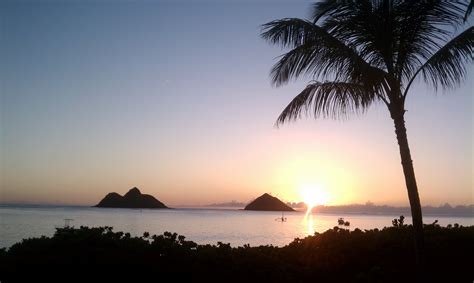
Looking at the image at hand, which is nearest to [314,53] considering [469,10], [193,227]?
[469,10]

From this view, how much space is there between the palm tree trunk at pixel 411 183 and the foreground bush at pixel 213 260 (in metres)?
0.42

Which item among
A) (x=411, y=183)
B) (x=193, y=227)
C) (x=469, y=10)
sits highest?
(x=469, y=10)

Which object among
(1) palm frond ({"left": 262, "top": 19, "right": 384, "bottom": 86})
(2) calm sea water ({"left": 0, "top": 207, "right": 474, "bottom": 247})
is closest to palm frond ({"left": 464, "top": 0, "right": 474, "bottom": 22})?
(1) palm frond ({"left": 262, "top": 19, "right": 384, "bottom": 86})

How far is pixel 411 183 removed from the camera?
8.22 meters

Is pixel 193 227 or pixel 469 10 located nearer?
pixel 469 10

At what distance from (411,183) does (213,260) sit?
389 cm

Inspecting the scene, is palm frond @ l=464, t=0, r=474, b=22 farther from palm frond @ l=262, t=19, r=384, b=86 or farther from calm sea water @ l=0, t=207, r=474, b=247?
calm sea water @ l=0, t=207, r=474, b=247

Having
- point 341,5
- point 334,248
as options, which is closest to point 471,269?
point 334,248

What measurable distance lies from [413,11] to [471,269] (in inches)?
234

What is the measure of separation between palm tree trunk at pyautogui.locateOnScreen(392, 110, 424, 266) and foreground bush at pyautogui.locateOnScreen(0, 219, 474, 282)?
421 mm

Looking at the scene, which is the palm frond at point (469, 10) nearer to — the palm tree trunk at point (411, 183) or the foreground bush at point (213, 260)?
the palm tree trunk at point (411, 183)

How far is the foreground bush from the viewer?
7.75 metres

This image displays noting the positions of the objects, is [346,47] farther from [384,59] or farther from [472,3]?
[472,3]

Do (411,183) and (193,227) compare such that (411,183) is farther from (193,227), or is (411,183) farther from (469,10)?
(193,227)
